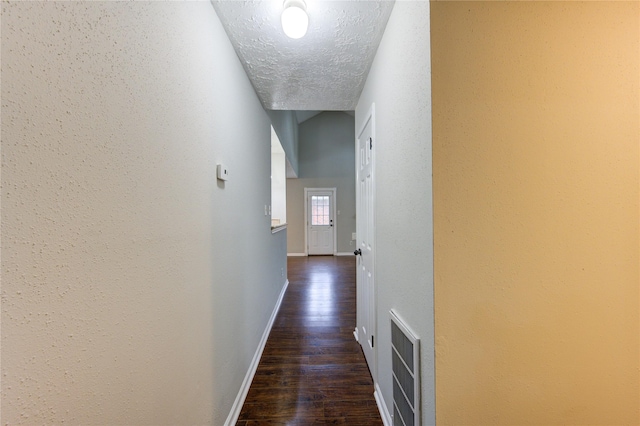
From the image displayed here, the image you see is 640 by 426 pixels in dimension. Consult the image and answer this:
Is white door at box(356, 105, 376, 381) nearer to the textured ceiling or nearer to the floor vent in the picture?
the textured ceiling

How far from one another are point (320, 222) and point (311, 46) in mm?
5828

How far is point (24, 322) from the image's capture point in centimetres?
43

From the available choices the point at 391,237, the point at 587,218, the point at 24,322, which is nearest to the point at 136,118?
the point at 24,322

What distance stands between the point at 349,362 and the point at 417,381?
1.22 m

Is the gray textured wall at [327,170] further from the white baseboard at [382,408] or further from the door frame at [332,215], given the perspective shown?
the white baseboard at [382,408]

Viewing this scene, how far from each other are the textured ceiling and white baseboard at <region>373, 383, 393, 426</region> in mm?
2101

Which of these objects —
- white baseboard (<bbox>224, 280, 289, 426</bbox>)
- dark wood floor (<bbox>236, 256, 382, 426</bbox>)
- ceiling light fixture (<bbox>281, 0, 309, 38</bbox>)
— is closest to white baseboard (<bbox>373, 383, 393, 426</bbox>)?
dark wood floor (<bbox>236, 256, 382, 426</bbox>)

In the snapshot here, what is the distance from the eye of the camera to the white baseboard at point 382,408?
4.47 ft

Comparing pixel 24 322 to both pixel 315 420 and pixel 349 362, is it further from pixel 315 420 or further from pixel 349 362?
pixel 349 362

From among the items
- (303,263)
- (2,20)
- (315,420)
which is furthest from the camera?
(303,263)

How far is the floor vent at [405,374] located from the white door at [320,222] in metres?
5.86

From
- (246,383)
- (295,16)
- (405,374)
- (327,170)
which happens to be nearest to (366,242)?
(405,374)

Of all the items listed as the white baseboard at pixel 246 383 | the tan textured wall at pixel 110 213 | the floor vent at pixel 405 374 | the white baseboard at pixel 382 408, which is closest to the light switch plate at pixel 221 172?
the tan textured wall at pixel 110 213

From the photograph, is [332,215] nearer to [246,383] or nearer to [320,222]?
[320,222]
